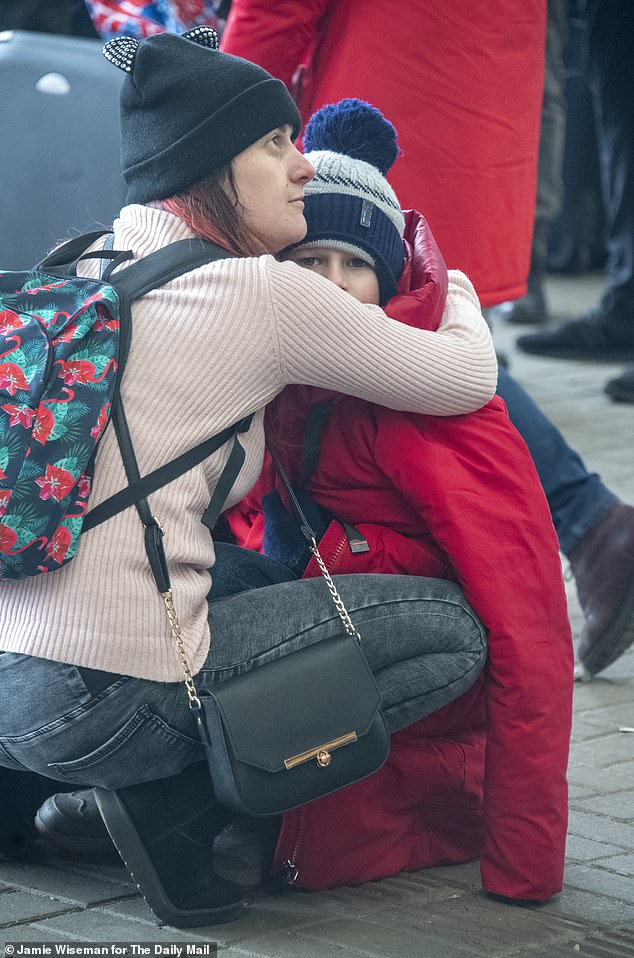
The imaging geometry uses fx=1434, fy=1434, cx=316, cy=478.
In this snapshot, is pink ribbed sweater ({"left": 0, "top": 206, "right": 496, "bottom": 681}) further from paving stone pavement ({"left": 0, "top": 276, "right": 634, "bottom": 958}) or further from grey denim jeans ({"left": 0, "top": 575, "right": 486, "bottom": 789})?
paving stone pavement ({"left": 0, "top": 276, "right": 634, "bottom": 958})

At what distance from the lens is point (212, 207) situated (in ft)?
7.61

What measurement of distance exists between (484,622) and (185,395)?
664mm

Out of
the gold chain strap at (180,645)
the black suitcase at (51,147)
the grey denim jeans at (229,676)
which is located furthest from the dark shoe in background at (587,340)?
the gold chain strap at (180,645)

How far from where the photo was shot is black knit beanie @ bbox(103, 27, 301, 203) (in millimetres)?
2262

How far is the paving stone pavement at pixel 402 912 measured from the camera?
220 centimetres

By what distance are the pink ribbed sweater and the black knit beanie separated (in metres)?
0.08

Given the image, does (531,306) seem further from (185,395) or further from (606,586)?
(185,395)

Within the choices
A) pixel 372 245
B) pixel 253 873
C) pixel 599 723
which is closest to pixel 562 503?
pixel 599 723

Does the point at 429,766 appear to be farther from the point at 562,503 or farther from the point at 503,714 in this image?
the point at 562,503

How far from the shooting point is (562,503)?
11.3 feet

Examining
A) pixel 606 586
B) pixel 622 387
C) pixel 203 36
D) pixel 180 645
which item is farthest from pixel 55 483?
pixel 622 387

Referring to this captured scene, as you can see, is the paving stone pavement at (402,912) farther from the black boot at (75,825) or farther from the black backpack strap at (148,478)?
the black backpack strap at (148,478)

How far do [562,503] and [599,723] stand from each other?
54cm

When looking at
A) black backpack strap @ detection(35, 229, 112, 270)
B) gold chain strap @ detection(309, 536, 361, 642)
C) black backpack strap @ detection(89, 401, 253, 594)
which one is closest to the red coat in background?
black backpack strap @ detection(35, 229, 112, 270)
